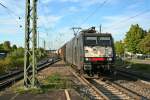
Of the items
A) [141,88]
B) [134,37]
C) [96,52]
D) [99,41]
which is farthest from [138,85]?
[134,37]

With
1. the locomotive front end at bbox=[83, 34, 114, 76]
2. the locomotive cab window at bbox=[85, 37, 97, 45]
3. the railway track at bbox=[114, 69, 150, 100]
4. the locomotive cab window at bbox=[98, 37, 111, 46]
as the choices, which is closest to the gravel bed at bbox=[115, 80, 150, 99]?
the railway track at bbox=[114, 69, 150, 100]

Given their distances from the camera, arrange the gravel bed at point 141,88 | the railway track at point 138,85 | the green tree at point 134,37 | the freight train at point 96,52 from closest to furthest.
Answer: the gravel bed at point 141,88, the railway track at point 138,85, the freight train at point 96,52, the green tree at point 134,37

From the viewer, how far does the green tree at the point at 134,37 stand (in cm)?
9188

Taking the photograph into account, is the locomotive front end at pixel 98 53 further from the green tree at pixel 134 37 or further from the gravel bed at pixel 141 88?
the green tree at pixel 134 37

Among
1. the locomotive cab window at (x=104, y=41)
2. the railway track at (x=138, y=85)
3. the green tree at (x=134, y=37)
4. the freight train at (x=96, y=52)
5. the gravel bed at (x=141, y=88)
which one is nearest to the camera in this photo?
the gravel bed at (x=141, y=88)

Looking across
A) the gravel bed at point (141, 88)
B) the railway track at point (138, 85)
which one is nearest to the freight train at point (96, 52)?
the railway track at point (138, 85)

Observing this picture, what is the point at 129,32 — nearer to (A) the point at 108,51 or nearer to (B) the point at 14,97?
(A) the point at 108,51

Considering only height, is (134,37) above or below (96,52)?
above

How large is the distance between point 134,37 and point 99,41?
70041 mm

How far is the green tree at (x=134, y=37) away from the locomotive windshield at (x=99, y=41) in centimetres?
6913

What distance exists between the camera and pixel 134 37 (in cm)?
9169

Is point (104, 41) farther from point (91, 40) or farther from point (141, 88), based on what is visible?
point (141, 88)

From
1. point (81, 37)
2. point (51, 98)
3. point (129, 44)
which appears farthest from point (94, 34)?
point (129, 44)

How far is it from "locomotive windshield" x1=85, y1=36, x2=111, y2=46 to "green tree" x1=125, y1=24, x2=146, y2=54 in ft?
227
